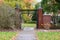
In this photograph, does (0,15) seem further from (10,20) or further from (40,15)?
(40,15)

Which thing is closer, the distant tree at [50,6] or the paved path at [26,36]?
the paved path at [26,36]

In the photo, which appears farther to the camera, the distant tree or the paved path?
the distant tree

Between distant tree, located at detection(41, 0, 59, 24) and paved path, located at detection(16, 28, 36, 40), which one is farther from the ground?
distant tree, located at detection(41, 0, 59, 24)

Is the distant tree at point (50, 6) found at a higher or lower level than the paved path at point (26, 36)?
higher

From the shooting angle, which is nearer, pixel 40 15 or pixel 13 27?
pixel 13 27

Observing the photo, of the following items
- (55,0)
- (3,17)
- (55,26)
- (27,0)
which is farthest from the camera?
(27,0)

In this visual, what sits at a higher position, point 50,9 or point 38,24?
point 50,9

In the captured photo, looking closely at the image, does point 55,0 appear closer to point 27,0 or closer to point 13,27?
point 13,27

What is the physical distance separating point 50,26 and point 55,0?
405cm

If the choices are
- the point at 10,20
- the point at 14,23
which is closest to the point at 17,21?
the point at 14,23

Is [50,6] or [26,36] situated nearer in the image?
[26,36]

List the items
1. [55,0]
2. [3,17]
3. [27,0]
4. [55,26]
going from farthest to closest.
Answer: [27,0], [55,26], [55,0], [3,17]

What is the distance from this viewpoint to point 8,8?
101 feet

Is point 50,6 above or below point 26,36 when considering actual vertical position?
above
